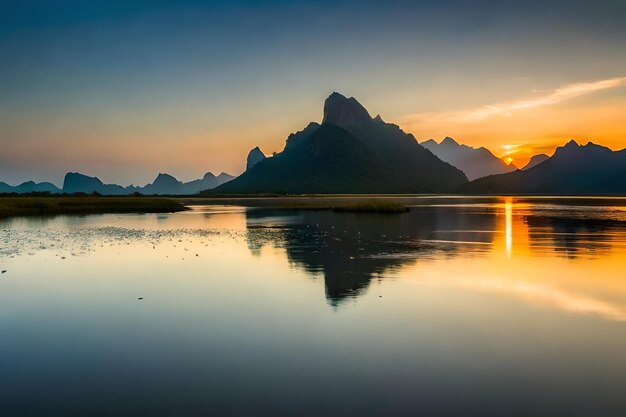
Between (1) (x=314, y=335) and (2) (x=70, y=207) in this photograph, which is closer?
(1) (x=314, y=335)

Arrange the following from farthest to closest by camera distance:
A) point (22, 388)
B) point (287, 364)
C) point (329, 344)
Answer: point (329, 344) < point (287, 364) < point (22, 388)

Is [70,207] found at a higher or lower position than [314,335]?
higher

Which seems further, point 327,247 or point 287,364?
point 327,247

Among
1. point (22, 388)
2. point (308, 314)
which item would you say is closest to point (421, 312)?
point (308, 314)

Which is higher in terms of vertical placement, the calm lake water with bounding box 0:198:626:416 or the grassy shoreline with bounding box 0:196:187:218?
the grassy shoreline with bounding box 0:196:187:218

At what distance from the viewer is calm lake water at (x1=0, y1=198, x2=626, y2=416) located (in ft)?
41.1

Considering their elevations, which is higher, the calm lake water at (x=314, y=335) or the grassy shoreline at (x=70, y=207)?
the grassy shoreline at (x=70, y=207)

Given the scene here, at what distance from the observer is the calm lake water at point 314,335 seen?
41.1 ft

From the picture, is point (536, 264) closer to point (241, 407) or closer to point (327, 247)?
point (327, 247)

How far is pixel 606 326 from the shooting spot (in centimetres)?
1941

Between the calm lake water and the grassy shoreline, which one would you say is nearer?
the calm lake water

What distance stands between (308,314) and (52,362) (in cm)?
1029

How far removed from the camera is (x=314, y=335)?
18.2 meters

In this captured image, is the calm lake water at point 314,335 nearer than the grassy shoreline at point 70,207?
Yes
